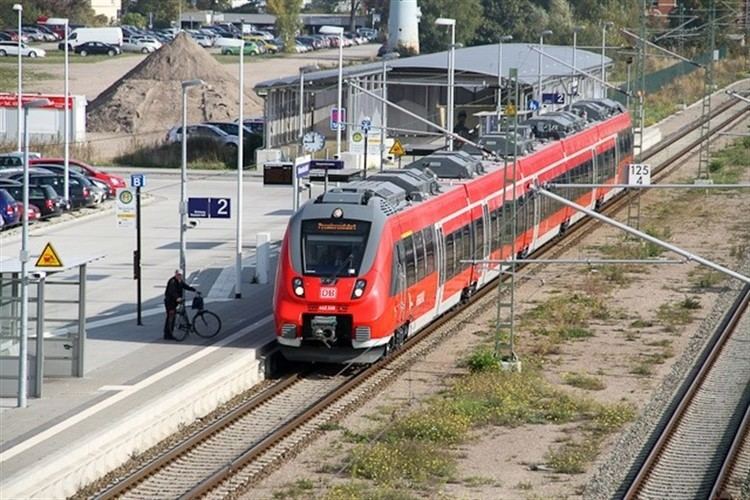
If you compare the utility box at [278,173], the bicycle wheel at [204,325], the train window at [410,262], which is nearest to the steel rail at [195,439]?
the bicycle wheel at [204,325]

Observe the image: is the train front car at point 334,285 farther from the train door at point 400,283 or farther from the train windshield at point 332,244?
the train door at point 400,283

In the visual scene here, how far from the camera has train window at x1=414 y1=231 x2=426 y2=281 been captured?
28312 millimetres

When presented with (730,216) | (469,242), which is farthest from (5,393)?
(730,216)

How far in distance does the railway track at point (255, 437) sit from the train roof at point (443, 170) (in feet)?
9.23

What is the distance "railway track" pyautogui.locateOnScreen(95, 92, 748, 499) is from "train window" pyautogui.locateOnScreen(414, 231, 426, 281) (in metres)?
1.56

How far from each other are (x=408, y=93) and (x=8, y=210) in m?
32.6

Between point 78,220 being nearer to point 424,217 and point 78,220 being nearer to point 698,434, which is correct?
point 424,217

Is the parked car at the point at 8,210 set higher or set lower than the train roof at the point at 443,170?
lower

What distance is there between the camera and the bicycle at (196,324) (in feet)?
94.2

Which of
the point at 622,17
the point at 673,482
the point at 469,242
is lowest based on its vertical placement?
the point at 673,482

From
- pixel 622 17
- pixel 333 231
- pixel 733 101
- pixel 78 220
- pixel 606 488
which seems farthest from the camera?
pixel 622 17

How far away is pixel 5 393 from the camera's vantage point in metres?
23.9

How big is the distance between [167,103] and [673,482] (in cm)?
6165

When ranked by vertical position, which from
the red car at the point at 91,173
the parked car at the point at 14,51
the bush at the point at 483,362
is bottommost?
the bush at the point at 483,362
